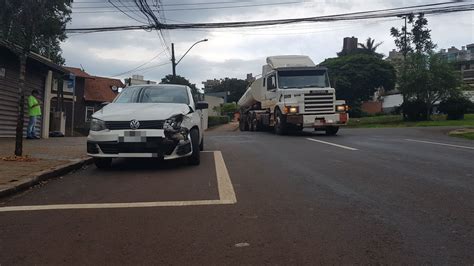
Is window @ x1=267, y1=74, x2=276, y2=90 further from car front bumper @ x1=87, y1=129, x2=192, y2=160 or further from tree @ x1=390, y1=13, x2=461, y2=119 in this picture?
tree @ x1=390, y1=13, x2=461, y2=119

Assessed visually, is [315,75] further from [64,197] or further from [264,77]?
[64,197]

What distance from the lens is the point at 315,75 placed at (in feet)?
61.0

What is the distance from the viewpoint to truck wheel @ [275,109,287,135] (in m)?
18.7

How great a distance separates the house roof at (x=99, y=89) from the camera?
156 ft

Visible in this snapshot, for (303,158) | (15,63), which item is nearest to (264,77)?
(15,63)

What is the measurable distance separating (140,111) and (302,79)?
11.2 m

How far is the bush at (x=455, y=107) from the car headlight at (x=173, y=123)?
36339 mm

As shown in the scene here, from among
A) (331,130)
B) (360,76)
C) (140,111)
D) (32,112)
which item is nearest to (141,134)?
(140,111)

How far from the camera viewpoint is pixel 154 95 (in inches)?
388

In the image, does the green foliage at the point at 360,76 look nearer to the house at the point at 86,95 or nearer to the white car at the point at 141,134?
the house at the point at 86,95

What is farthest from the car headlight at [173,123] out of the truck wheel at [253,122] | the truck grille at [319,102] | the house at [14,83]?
the truck wheel at [253,122]

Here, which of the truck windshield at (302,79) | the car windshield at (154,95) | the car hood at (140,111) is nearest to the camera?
the car hood at (140,111)

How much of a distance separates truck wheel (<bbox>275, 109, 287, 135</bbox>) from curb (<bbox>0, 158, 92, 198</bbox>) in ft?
34.2

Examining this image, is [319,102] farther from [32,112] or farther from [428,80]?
Result: [428,80]
